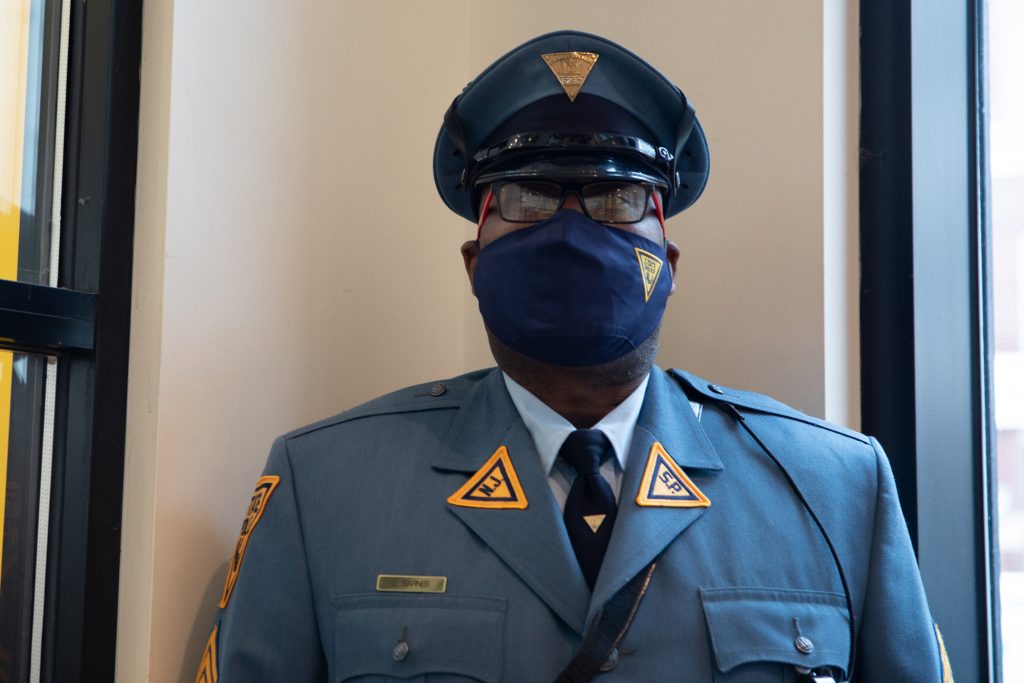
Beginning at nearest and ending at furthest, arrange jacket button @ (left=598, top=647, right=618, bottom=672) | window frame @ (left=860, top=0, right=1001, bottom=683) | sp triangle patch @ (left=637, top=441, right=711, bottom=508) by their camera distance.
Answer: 1. jacket button @ (left=598, top=647, right=618, bottom=672)
2. sp triangle patch @ (left=637, top=441, right=711, bottom=508)
3. window frame @ (left=860, top=0, right=1001, bottom=683)

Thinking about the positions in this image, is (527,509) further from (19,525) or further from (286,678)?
(19,525)

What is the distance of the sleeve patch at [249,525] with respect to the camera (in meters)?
1.38

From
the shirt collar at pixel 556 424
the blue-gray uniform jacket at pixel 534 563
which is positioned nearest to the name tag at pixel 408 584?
the blue-gray uniform jacket at pixel 534 563

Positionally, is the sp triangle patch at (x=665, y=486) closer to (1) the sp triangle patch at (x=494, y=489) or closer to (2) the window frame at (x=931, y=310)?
(1) the sp triangle patch at (x=494, y=489)

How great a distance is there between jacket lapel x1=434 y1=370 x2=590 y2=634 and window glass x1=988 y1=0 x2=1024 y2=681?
0.96 meters

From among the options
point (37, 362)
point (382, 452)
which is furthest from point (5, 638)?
point (382, 452)

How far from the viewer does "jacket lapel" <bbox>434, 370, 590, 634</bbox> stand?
129 cm

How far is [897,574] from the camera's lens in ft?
4.55

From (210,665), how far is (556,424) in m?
0.52

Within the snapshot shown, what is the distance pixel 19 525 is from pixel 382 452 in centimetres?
46

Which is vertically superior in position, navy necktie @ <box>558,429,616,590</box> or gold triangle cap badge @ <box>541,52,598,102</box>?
gold triangle cap badge @ <box>541,52,598,102</box>

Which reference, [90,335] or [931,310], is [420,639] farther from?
[931,310]

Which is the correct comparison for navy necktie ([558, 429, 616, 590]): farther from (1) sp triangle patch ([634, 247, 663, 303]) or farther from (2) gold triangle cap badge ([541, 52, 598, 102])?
(2) gold triangle cap badge ([541, 52, 598, 102])

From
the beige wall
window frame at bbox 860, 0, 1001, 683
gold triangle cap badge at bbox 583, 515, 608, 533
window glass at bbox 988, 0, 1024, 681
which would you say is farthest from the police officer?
window glass at bbox 988, 0, 1024, 681
